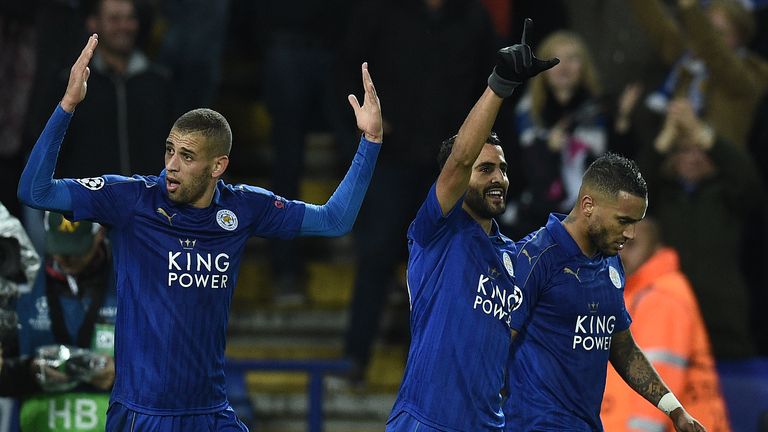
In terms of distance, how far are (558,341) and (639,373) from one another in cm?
57

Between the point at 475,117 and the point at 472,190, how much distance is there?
1.33ft

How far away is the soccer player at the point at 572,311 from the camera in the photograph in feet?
21.0

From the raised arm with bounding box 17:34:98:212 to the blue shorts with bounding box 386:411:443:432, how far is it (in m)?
1.61

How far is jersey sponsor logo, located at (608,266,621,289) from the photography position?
6.61m

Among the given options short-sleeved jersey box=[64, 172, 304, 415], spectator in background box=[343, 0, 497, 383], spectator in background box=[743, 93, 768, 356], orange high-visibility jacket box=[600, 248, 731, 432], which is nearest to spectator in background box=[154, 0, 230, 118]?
spectator in background box=[343, 0, 497, 383]

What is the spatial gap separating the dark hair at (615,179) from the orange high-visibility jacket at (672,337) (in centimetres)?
202

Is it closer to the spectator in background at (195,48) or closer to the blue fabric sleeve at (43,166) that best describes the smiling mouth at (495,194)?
the blue fabric sleeve at (43,166)

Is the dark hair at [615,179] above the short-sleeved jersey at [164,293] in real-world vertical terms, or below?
above

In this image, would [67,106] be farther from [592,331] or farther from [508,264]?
[592,331]


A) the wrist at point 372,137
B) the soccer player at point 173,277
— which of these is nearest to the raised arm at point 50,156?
the soccer player at point 173,277

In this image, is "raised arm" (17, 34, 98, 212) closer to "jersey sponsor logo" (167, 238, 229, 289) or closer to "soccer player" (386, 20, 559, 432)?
"jersey sponsor logo" (167, 238, 229, 289)

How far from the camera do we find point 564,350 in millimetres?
6395

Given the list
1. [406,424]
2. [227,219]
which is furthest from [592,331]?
[227,219]

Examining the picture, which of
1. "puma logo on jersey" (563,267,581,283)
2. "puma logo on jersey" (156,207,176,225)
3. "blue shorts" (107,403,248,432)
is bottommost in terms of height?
"blue shorts" (107,403,248,432)
